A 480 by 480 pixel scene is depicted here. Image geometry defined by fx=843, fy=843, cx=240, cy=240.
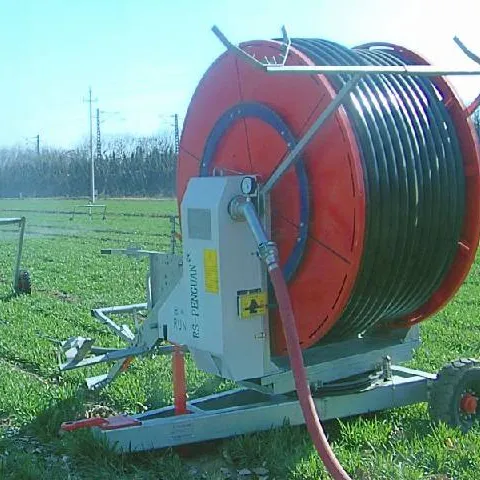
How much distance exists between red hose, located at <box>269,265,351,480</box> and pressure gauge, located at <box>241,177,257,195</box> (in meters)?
0.57

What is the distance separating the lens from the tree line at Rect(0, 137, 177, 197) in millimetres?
61719

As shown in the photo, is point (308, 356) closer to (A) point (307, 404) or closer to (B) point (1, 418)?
(A) point (307, 404)

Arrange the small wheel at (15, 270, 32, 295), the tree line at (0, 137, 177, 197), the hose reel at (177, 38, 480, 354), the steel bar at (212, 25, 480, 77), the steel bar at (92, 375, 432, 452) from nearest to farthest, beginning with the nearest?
the steel bar at (212, 25, 480, 77), the hose reel at (177, 38, 480, 354), the steel bar at (92, 375, 432, 452), the small wheel at (15, 270, 32, 295), the tree line at (0, 137, 177, 197)

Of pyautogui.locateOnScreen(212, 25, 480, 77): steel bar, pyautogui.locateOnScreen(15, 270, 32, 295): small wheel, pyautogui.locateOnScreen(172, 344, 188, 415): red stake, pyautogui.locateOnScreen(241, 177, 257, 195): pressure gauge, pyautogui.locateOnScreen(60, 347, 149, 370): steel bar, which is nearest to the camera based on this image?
pyautogui.locateOnScreen(212, 25, 480, 77): steel bar

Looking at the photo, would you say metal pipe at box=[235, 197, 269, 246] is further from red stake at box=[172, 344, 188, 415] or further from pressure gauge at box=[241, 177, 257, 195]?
red stake at box=[172, 344, 188, 415]

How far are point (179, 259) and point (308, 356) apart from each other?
102 cm

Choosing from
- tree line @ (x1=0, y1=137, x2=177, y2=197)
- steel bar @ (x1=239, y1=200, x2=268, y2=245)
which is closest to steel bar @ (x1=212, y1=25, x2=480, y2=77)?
steel bar @ (x1=239, y1=200, x2=268, y2=245)

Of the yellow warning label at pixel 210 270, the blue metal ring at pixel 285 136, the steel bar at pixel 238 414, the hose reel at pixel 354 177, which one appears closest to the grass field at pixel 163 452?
the steel bar at pixel 238 414

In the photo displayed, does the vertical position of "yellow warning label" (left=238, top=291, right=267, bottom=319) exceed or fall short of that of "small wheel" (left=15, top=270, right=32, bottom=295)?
it exceeds it

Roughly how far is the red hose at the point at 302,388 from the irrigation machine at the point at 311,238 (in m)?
0.01

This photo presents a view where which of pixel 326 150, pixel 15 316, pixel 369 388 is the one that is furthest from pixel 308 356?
pixel 15 316

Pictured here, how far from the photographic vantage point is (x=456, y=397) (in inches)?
208

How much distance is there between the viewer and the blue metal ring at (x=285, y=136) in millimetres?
4734

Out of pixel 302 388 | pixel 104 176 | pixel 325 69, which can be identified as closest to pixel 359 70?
pixel 325 69
